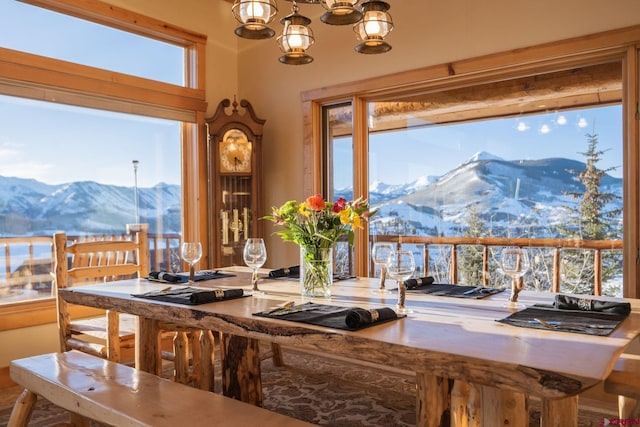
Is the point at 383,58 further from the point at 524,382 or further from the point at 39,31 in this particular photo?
the point at 524,382

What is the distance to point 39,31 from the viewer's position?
3.56 meters

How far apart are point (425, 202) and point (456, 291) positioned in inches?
74.5

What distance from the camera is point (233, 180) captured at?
444 cm

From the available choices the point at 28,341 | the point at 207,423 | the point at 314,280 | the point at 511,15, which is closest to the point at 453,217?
the point at 511,15

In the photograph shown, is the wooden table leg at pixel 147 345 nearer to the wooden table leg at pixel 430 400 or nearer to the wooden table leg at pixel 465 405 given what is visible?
the wooden table leg at pixel 430 400

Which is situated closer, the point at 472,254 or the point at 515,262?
the point at 515,262

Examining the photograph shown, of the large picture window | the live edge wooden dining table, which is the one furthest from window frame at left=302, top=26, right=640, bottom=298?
the live edge wooden dining table

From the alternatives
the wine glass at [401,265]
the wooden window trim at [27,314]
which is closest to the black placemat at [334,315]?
the wine glass at [401,265]

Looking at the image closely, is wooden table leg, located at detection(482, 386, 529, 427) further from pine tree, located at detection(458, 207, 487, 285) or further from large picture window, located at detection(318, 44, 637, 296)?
pine tree, located at detection(458, 207, 487, 285)

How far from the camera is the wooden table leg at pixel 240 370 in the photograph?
7.99ft

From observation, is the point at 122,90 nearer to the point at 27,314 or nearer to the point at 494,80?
the point at 27,314

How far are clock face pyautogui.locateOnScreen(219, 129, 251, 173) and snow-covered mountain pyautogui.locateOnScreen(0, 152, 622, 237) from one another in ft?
1.83

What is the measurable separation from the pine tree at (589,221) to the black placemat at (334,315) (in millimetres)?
2078

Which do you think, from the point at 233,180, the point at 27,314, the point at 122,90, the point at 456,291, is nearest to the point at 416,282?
the point at 456,291
